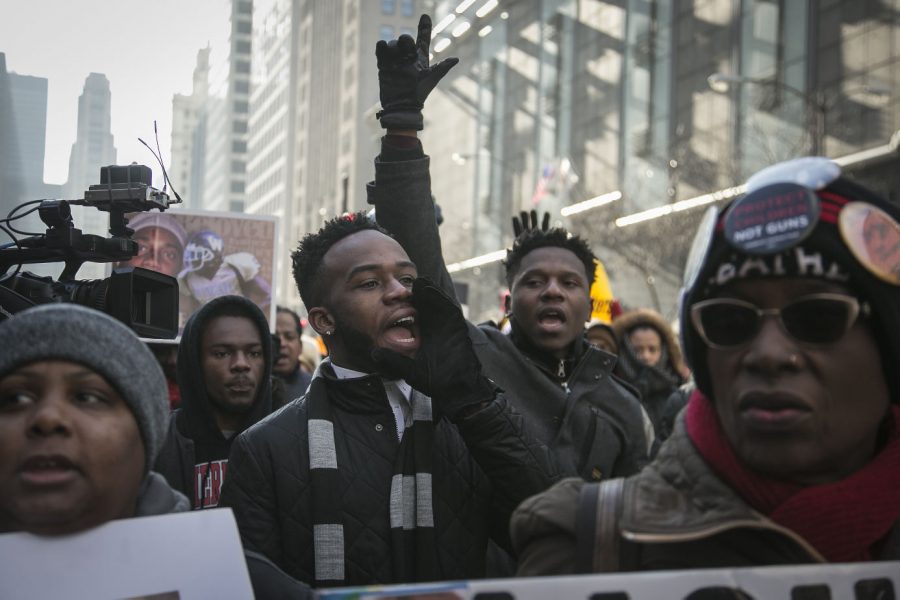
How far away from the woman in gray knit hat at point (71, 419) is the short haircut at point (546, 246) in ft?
8.36

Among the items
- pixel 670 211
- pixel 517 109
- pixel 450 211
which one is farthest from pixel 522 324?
pixel 450 211

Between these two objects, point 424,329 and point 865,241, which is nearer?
point 865,241

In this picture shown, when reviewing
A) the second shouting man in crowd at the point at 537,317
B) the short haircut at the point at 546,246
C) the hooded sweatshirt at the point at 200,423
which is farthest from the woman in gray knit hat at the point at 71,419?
the short haircut at the point at 546,246

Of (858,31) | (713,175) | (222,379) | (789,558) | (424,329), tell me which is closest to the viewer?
(789,558)

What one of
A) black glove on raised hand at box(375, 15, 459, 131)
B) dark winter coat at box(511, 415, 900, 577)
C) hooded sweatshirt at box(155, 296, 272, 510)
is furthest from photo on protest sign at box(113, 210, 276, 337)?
dark winter coat at box(511, 415, 900, 577)

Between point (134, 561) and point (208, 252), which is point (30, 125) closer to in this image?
point (134, 561)

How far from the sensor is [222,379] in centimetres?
449

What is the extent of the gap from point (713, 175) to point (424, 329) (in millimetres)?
27425

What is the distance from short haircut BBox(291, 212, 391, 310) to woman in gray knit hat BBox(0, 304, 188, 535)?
51.3 inches

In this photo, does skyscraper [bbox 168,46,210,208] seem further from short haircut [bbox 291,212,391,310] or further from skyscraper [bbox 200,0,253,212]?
short haircut [bbox 291,212,391,310]

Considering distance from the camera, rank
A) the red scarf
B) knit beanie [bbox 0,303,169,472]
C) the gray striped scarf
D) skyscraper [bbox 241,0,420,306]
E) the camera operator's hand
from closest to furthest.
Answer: the red scarf → knit beanie [bbox 0,303,169,472] → the gray striped scarf → the camera operator's hand → skyscraper [bbox 241,0,420,306]

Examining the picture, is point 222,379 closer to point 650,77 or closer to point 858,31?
point 858,31

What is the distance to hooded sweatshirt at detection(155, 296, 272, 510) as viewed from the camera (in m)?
4.16

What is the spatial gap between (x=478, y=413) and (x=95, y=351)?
1.07m
